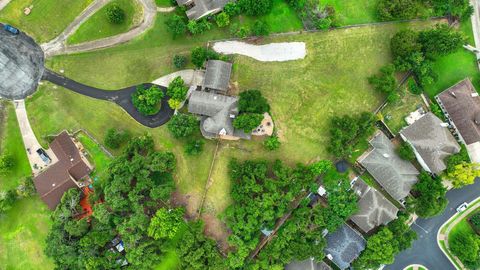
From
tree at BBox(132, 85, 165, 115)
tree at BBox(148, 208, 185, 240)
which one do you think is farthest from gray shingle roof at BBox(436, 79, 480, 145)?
tree at BBox(148, 208, 185, 240)

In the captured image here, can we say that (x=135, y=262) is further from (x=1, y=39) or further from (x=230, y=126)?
(x=1, y=39)

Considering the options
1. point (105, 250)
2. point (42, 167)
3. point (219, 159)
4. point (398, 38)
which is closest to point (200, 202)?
point (219, 159)

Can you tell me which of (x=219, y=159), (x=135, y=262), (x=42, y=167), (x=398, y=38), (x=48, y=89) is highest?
(x=48, y=89)

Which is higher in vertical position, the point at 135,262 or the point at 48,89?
the point at 48,89

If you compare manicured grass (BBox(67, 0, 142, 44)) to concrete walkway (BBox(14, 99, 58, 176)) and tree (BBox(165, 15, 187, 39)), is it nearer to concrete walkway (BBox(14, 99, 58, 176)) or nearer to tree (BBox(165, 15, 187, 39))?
tree (BBox(165, 15, 187, 39))

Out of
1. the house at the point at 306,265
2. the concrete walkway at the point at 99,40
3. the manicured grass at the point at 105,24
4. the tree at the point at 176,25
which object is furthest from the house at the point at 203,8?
the house at the point at 306,265

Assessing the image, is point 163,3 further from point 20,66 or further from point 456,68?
point 456,68

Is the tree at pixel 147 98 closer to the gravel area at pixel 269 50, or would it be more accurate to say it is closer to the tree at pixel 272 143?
the gravel area at pixel 269 50
